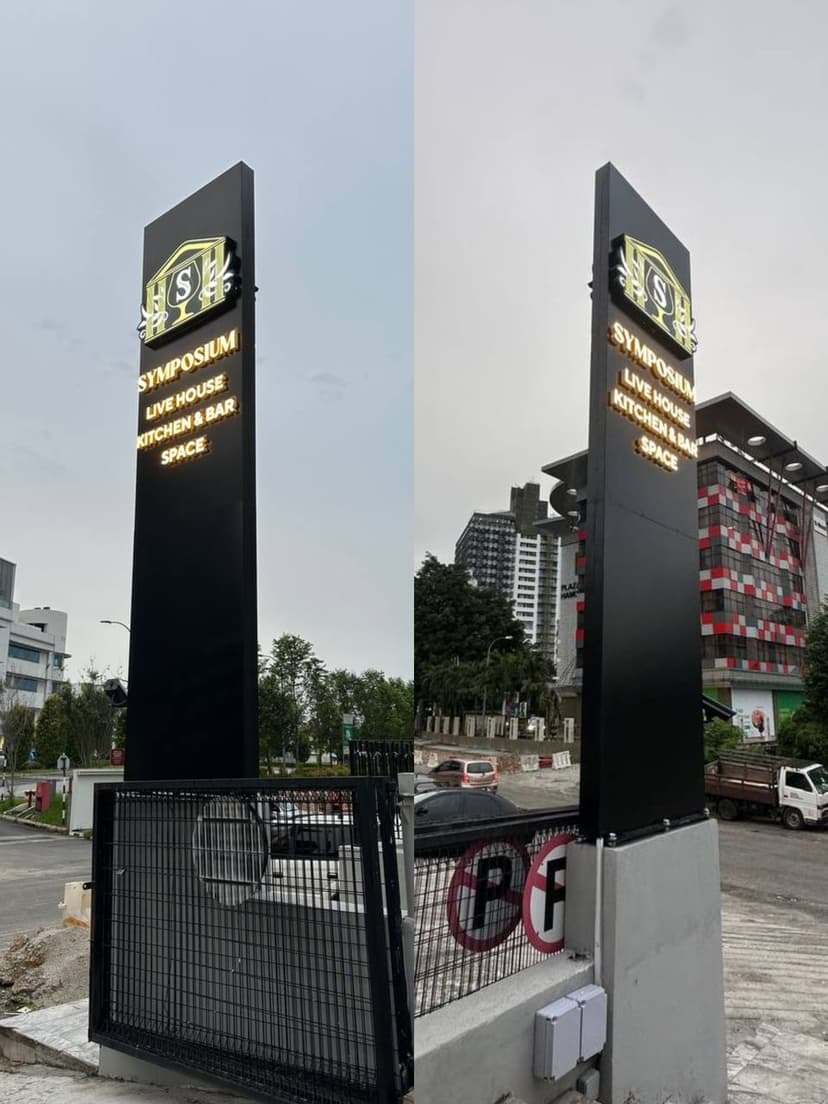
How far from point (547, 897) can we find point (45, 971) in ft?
15.7

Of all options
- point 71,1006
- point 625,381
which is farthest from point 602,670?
point 71,1006

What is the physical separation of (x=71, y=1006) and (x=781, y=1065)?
14.2 ft

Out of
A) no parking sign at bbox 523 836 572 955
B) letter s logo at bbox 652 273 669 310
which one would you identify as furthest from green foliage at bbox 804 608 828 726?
no parking sign at bbox 523 836 572 955

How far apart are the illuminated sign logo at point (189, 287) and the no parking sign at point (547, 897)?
10.9ft

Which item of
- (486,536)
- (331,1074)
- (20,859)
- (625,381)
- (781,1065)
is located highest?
(625,381)

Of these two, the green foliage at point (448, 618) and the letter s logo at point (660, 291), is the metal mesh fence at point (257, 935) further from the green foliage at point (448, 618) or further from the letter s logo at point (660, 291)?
the letter s logo at point (660, 291)

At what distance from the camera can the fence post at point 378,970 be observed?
2.70 m

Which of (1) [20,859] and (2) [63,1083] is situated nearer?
(2) [63,1083]

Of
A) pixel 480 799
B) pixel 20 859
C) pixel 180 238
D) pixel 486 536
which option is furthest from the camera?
pixel 20 859

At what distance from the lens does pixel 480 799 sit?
729cm

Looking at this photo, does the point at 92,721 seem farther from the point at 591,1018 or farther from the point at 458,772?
the point at 591,1018

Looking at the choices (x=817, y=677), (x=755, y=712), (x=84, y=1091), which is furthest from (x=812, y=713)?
(x=84, y=1091)

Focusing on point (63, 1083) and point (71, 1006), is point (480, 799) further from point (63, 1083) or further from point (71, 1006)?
point (63, 1083)

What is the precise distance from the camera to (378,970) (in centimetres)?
271
